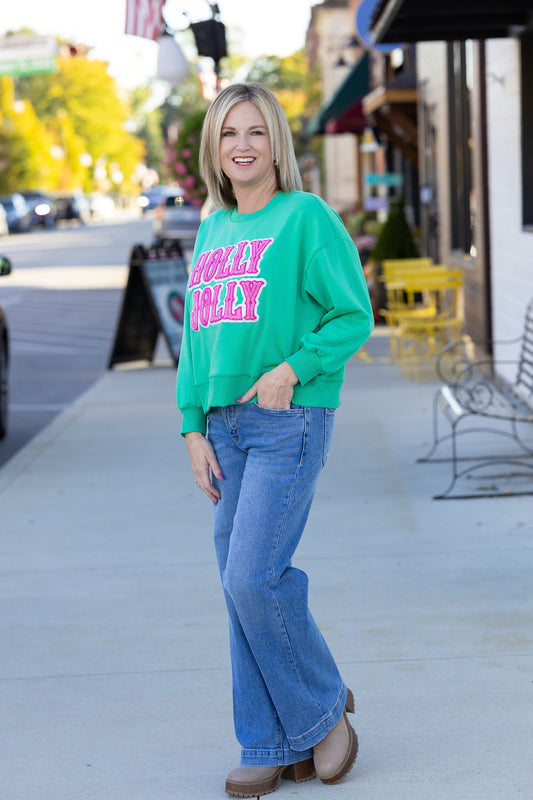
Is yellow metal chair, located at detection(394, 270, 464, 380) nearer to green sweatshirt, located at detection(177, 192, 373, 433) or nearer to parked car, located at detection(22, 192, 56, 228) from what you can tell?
green sweatshirt, located at detection(177, 192, 373, 433)

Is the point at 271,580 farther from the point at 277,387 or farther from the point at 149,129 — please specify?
the point at 149,129

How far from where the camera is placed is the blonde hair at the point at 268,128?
3418mm

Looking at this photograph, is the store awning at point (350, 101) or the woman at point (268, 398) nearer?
the woman at point (268, 398)

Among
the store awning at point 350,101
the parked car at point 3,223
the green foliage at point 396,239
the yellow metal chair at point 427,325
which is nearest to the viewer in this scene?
the yellow metal chair at point 427,325

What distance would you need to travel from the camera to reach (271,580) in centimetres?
332

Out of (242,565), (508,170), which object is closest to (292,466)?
(242,565)

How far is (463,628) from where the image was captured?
4.84 meters

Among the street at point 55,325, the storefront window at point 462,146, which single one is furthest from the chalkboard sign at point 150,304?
the storefront window at point 462,146

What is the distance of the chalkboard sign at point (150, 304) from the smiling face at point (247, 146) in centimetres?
939

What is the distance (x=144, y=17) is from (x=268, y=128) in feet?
35.9

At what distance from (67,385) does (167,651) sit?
8.29 m

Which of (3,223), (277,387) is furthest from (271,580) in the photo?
(3,223)

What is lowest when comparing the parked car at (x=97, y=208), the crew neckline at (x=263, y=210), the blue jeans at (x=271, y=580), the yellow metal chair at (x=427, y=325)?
the parked car at (x=97, y=208)

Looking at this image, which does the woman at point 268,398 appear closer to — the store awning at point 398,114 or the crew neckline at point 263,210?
the crew neckline at point 263,210
